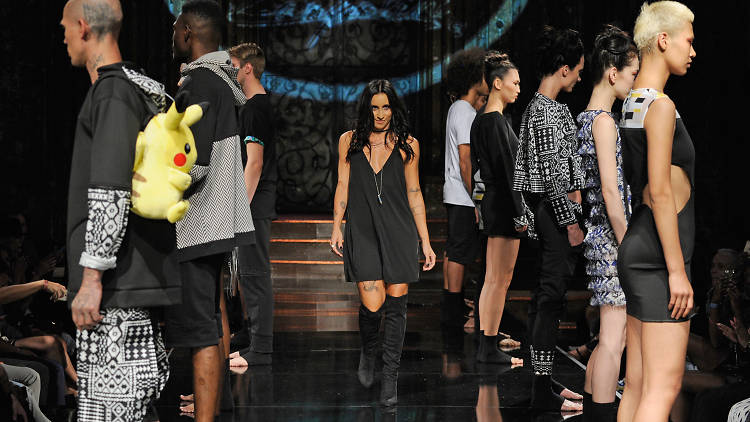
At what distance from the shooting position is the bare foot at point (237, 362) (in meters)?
5.29

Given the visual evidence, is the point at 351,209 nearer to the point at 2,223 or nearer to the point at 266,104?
the point at 266,104

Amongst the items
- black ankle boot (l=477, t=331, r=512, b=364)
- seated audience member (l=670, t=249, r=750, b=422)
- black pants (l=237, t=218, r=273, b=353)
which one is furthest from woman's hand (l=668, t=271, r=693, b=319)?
black pants (l=237, t=218, r=273, b=353)

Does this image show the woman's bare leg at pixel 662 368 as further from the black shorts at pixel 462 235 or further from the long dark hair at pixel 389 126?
the black shorts at pixel 462 235

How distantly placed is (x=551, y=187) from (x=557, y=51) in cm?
72

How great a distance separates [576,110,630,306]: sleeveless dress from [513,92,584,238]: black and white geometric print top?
0.22m

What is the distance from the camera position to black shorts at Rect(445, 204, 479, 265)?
6.51m

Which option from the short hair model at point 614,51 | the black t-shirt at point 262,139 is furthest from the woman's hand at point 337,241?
the short hair model at point 614,51

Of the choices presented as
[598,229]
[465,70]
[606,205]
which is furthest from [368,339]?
[465,70]

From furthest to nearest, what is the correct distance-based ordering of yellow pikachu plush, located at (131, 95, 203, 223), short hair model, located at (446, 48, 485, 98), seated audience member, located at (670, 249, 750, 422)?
1. short hair model, located at (446, 48, 485, 98)
2. seated audience member, located at (670, 249, 750, 422)
3. yellow pikachu plush, located at (131, 95, 203, 223)

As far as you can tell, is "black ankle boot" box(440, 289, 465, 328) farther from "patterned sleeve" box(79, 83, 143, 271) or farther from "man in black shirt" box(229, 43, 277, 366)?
"patterned sleeve" box(79, 83, 143, 271)

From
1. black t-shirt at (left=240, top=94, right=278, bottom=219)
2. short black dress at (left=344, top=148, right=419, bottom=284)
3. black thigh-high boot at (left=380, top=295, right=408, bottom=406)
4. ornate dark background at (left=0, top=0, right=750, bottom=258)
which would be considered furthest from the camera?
ornate dark background at (left=0, top=0, right=750, bottom=258)

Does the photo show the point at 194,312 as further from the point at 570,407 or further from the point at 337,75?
the point at 337,75

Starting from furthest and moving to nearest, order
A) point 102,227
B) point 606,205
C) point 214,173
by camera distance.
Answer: point 606,205, point 214,173, point 102,227

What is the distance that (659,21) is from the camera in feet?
9.98
